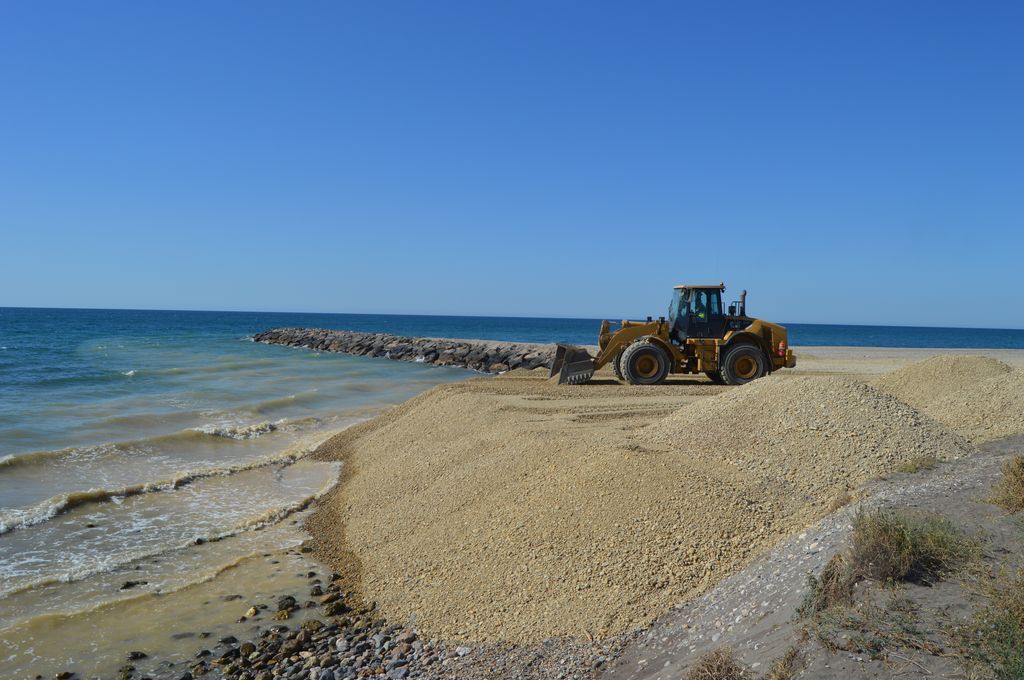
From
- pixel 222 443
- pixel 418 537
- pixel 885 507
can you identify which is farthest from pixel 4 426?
pixel 885 507

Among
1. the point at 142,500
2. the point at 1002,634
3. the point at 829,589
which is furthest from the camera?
the point at 142,500

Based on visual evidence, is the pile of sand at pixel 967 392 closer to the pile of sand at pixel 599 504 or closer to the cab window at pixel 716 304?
the pile of sand at pixel 599 504

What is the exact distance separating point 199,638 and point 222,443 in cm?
972

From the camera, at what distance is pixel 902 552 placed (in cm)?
489

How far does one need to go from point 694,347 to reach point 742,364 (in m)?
1.24

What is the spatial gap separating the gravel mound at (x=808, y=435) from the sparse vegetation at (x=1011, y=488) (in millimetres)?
1345

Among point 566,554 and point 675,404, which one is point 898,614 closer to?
point 566,554

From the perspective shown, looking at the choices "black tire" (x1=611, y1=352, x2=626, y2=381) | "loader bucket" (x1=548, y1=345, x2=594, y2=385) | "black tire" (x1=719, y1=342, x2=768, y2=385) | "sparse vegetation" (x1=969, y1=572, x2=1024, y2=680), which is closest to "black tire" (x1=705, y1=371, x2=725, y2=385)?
"black tire" (x1=719, y1=342, x2=768, y2=385)

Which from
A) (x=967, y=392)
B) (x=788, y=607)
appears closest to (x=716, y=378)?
(x=967, y=392)

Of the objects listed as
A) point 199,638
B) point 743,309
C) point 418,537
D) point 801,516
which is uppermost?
point 743,309

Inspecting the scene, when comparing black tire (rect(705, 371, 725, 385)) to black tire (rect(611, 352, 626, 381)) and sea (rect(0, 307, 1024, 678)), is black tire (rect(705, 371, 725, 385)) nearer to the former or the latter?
black tire (rect(611, 352, 626, 381))

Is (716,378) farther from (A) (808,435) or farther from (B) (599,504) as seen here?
(B) (599,504)

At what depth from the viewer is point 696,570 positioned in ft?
20.5

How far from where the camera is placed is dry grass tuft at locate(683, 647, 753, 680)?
4184 millimetres
